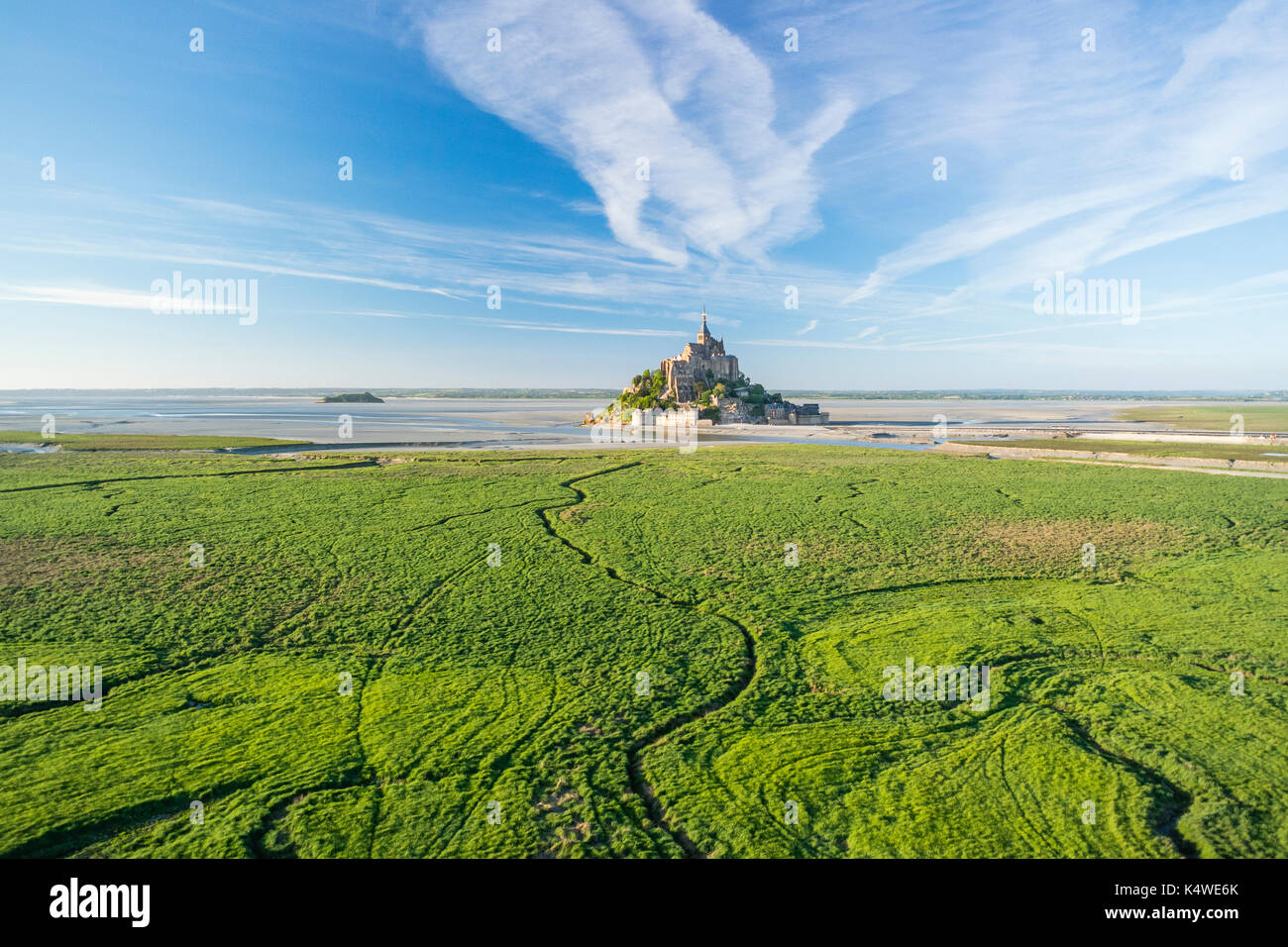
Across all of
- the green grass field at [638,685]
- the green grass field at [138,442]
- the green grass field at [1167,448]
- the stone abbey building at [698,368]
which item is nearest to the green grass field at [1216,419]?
the green grass field at [1167,448]

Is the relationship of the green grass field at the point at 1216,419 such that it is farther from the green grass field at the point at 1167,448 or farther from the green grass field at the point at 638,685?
the green grass field at the point at 638,685

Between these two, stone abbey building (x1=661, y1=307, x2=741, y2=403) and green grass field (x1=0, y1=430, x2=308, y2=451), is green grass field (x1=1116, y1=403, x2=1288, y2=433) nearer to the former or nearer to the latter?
stone abbey building (x1=661, y1=307, x2=741, y2=403)

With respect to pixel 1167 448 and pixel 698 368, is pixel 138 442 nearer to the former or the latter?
pixel 698 368

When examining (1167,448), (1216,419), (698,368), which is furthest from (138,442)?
(1216,419)
